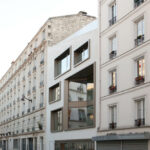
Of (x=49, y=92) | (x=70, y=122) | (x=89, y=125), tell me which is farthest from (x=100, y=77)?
(x=49, y=92)

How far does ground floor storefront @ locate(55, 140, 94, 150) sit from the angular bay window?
142 centimetres

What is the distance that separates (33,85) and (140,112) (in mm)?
27270

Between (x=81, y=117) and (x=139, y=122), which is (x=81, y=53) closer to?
(x=81, y=117)

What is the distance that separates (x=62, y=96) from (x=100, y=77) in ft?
32.0

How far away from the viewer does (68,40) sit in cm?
3562

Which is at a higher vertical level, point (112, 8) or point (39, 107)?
point (112, 8)

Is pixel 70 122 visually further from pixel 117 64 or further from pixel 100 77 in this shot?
pixel 117 64

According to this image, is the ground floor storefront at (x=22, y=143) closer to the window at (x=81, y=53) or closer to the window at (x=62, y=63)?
the window at (x=62, y=63)

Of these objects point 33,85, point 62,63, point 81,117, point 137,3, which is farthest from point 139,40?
point 33,85

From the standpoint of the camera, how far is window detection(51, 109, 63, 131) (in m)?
37.3

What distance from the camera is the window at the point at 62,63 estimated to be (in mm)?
36122

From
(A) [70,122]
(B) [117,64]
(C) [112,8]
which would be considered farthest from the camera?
(A) [70,122]

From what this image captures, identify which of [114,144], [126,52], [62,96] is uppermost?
[126,52]

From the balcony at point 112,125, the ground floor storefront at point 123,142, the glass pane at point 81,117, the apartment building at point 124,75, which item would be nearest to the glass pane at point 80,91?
the glass pane at point 81,117
